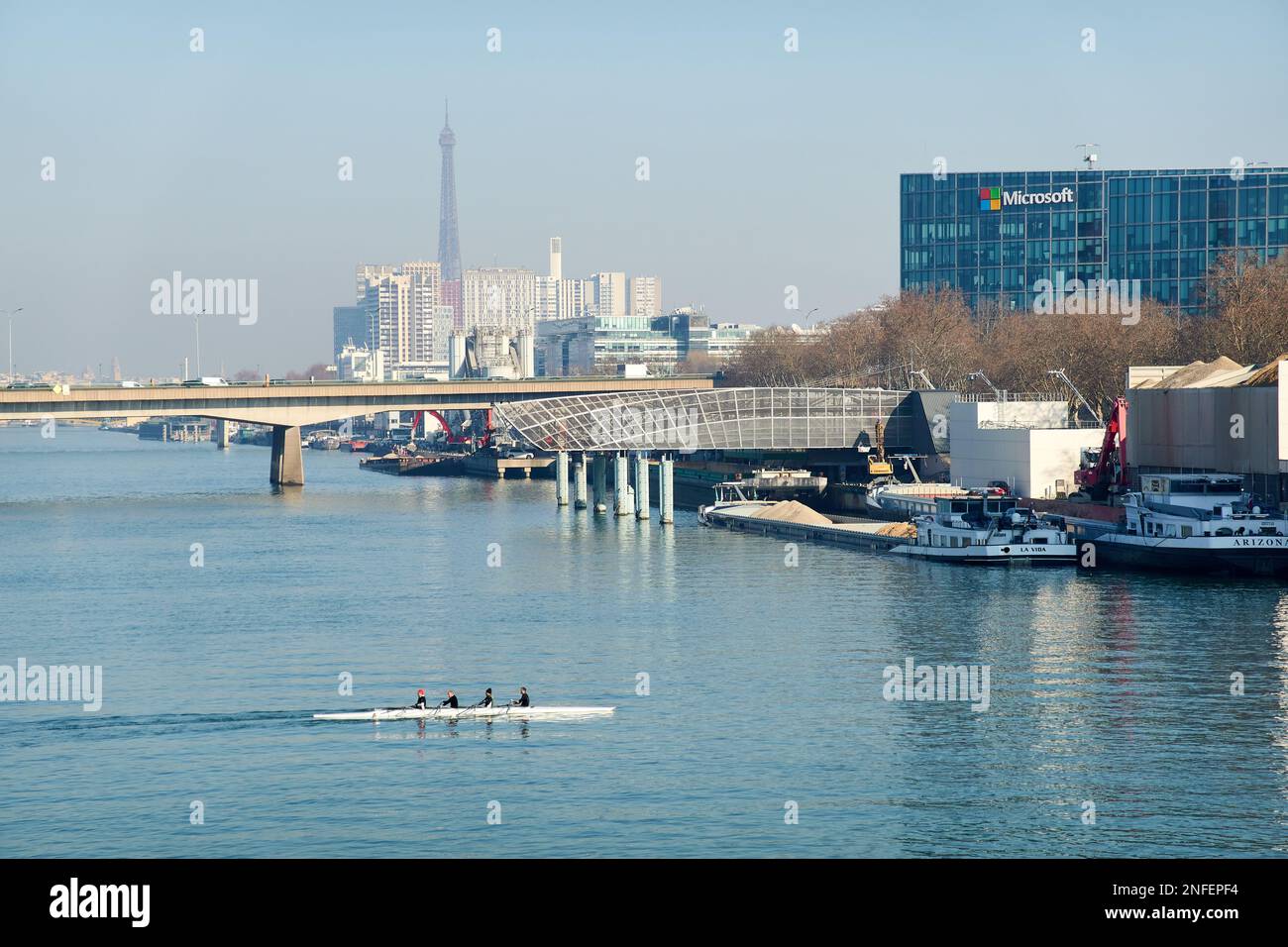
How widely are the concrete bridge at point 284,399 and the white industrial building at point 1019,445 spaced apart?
152 ft

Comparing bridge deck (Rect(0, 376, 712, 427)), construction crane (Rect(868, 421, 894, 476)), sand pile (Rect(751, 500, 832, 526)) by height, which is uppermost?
bridge deck (Rect(0, 376, 712, 427))

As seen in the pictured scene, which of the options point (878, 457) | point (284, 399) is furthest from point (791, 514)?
point (284, 399)

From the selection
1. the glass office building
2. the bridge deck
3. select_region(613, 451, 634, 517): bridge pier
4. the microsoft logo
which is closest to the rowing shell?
select_region(613, 451, 634, 517): bridge pier

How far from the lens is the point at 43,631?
6356 cm

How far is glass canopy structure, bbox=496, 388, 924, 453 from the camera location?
5103 inches

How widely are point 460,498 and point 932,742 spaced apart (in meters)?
110

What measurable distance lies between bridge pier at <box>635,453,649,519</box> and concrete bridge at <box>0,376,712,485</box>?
2790 cm

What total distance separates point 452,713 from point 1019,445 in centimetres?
6978

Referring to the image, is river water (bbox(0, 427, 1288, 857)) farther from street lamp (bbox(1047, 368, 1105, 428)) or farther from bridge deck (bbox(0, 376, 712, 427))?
bridge deck (bbox(0, 376, 712, 427))

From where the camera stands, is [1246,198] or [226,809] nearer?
[226,809]

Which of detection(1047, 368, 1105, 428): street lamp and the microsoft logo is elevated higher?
the microsoft logo

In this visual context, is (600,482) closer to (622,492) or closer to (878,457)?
(622,492)

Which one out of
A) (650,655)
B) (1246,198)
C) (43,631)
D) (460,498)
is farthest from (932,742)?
(1246,198)
